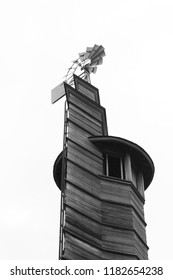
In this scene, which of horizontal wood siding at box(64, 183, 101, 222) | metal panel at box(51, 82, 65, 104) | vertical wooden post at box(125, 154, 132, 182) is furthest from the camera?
metal panel at box(51, 82, 65, 104)

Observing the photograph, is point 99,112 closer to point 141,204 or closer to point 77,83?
point 77,83

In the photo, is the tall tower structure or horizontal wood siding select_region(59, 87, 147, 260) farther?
the tall tower structure

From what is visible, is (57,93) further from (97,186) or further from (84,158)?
(97,186)

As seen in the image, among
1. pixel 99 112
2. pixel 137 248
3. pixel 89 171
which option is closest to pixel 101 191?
pixel 89 171

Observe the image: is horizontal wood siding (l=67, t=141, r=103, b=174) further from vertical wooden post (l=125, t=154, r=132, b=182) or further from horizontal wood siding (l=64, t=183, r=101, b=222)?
horizontal wood siding (l=64, t=183, r=101, b=222)

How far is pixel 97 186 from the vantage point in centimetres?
3083

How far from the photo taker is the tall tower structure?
28.5 metres

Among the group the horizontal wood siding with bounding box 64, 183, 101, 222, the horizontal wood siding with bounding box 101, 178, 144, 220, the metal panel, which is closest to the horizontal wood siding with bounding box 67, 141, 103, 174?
the horizontal wood siding with bounding box 101, 178, 144, 220

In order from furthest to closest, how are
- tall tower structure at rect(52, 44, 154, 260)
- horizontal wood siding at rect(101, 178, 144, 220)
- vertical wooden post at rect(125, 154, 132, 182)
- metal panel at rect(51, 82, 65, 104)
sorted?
metal panel at rect(51, 82, 65, 104) → vertical wooden post at rect(125, 154, 132, 182) → horizontal wood siding at rect(101, 178, 144, 220) → tall tower structure at rect(52, 44, 154, 260)

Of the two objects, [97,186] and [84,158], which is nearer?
[97,186]

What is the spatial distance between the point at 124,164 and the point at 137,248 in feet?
15.9

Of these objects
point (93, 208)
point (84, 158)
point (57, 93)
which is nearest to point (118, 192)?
point (93, 208)

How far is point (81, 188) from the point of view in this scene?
29.9 metres

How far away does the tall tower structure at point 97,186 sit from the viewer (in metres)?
28.5
